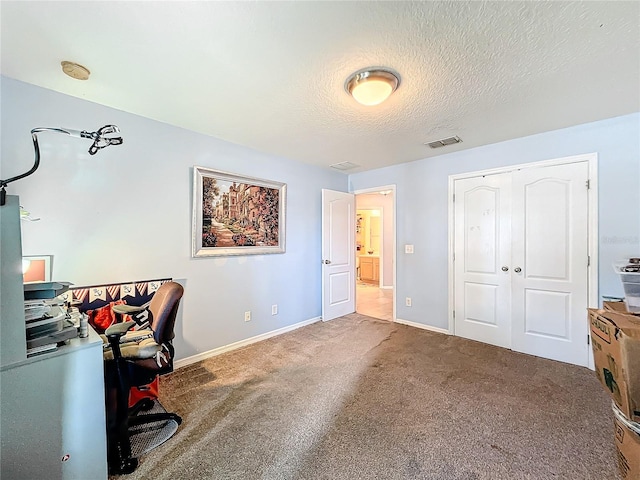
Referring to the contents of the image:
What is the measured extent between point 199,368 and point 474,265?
3.36 m

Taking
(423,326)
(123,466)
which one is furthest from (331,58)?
(423,326)

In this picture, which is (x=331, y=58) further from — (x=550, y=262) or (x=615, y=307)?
(x=550, y=262)

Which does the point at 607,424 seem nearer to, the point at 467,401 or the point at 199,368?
the point at 467,401

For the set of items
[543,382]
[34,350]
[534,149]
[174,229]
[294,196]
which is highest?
[534,149]

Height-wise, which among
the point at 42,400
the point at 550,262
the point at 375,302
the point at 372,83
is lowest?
the point at 375,302

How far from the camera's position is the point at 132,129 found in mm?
2432

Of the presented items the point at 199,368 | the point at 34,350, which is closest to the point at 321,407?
the point at 199,368

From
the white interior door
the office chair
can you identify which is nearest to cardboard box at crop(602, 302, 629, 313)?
the office chair

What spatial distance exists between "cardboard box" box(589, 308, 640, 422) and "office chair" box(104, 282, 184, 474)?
222 cm

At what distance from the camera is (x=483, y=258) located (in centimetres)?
334

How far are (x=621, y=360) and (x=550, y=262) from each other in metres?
2.21

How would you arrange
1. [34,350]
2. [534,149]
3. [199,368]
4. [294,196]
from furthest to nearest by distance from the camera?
1. [294,196]
2. [534,149]
3. [199,368]
4. [34,350]

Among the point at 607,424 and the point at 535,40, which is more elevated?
the point at 535,40

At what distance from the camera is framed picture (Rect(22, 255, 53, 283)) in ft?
6.24
